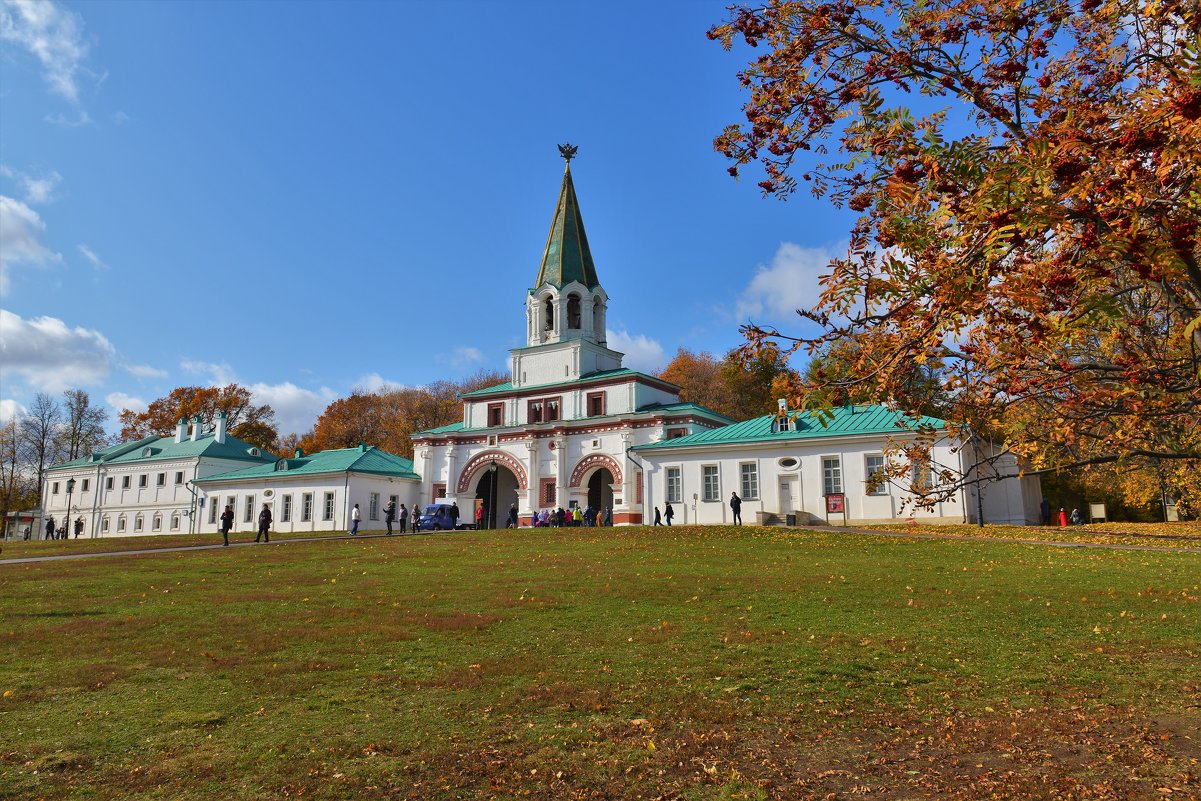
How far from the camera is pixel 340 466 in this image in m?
52.2

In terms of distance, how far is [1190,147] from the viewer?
13.4 ft

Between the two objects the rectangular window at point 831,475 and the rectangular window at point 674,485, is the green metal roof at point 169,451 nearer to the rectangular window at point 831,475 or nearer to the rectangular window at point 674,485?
the rectangular window at point 674,485

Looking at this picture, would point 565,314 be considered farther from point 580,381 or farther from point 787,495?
point 787,495

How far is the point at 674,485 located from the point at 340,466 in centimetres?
2271

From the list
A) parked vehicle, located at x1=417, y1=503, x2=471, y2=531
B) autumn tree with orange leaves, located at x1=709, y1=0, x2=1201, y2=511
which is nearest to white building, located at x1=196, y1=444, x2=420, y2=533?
parked vehicle, located at x1=417, y1=503, x2=471, y2=531

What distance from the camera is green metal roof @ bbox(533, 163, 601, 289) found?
55156 mm

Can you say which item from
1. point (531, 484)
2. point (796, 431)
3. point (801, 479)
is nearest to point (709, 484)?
point (801, 479)

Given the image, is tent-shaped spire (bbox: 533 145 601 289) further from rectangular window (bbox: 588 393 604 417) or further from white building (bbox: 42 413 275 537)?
white building (bbox: 42 413 275 537)

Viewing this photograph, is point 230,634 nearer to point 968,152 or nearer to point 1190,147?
point 968,152

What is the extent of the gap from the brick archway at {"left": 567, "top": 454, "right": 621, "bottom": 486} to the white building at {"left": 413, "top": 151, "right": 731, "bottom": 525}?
57 mm

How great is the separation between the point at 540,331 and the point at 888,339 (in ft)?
164

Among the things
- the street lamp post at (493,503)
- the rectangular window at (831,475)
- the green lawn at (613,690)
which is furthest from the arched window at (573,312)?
the green lawn at (613,690)

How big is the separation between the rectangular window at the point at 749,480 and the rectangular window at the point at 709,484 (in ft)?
4.01

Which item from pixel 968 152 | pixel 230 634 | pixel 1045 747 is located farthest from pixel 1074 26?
pixel 230 634
